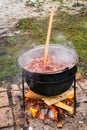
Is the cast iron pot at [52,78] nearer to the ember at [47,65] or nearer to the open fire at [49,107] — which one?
the ember at [47,65]

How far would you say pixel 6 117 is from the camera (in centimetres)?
465

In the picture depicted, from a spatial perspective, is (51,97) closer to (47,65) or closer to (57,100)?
(57,100)

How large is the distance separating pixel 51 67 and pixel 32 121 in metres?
1.03

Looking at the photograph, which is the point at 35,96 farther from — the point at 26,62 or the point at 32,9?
the point at 32,9

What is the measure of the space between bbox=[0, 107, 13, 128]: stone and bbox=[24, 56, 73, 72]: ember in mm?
1006

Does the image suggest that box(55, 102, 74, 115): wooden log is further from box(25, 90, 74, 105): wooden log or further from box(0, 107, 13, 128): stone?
box(0, 107, 13, 128): stone

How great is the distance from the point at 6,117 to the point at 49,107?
0.80 metres

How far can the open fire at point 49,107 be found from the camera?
447 centimetres

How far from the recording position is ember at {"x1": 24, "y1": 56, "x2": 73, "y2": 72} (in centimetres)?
425

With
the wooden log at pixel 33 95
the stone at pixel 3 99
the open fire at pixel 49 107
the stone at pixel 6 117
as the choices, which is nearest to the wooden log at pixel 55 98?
the open fire at pixel 49 107

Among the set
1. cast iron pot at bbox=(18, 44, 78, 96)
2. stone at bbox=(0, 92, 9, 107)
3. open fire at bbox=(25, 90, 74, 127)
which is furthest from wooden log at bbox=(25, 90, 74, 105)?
stone at bbox=(0, 92, 9, 107)

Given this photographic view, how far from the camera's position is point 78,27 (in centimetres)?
854

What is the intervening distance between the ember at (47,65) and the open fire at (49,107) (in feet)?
1.80

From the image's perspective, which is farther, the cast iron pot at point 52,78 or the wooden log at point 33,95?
the wooden log at point 33,95
